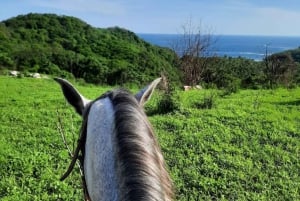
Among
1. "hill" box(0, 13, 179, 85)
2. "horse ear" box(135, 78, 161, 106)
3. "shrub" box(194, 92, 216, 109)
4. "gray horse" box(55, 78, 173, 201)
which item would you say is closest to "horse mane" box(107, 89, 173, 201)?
"gray horse" box(55, 78, 173, 201)

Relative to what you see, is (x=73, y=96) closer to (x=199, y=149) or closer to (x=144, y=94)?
(x=144, y=94)

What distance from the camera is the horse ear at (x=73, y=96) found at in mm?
1570

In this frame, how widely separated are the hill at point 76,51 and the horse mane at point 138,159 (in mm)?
16643

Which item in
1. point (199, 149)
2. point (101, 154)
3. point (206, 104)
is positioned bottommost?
point (199, 149)

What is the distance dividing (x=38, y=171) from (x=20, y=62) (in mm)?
19620

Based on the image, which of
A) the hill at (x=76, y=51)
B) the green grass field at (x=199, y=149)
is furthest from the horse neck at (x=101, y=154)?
→ the hill at (x=76, y=51)

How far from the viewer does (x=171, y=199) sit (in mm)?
1106

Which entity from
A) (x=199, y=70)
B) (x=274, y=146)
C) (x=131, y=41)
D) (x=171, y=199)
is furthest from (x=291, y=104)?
(x=131, y=41)

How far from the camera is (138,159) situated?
1081 mm

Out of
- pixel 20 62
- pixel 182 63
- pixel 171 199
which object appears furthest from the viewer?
pixel 20 62

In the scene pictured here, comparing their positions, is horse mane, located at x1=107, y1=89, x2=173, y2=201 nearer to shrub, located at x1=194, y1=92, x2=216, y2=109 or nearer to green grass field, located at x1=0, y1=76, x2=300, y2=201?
green grass field, located at x1=0, y1=76, x2=300, y2=201

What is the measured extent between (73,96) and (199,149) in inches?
161

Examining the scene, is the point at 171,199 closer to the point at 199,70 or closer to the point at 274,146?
the point at 274,146

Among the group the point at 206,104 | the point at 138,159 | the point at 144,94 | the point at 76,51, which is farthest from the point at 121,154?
the point at 76,51
